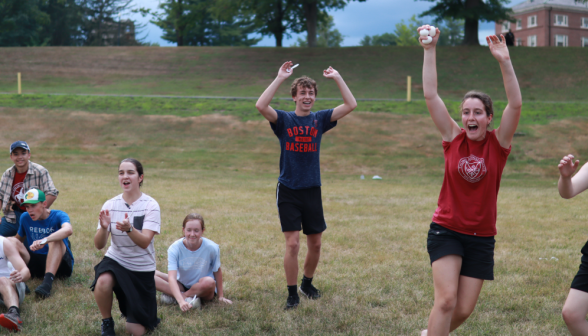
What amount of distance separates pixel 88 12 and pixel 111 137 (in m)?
63.8

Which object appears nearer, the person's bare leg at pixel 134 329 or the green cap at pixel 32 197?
the person's bare leg at pixel 134 329

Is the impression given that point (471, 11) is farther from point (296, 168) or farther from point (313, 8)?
point (296, 168)

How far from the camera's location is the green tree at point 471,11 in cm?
3834

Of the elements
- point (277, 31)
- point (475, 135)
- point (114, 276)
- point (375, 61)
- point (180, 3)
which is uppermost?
point (180, 3)

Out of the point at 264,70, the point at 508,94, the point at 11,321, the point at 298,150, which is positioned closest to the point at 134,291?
the point at 11,321

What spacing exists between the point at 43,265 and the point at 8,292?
47.1 inches

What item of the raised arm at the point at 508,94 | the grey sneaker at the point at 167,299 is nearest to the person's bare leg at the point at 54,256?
the grey sneaker at the point at 167,299

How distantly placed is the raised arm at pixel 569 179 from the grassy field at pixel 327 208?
173 centimetres

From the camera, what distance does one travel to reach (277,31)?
162 feet

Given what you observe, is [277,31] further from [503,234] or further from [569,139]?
[503,234]

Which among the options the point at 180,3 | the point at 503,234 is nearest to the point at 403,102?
the point at 503,234

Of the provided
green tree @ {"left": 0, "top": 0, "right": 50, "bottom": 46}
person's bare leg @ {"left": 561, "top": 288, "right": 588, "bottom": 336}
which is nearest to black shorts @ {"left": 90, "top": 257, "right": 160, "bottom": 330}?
person's bare leg @ {"left": 561, "top": 288, "right": 588, "bottom": 336}

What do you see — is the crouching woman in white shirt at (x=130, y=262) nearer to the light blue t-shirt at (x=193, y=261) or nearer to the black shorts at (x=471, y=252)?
the light blue t-shirt at (x=193, y=261)

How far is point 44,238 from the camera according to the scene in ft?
18.5
